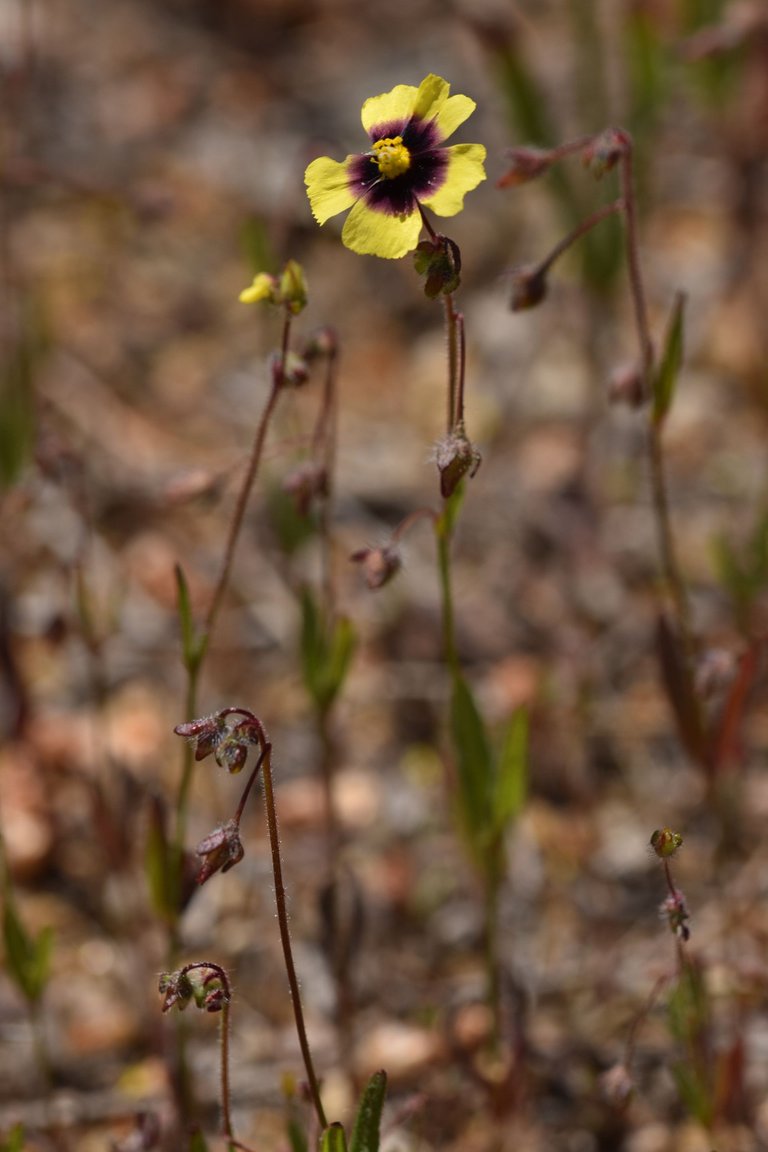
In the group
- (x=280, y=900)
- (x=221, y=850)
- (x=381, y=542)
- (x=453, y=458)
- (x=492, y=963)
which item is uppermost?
(x=381, y=542)

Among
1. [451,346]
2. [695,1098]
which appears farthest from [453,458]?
[695,1098]

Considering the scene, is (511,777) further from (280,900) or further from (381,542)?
(280,900)

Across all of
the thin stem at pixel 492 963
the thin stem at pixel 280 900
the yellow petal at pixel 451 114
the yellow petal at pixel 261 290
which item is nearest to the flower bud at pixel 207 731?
the thin stem at pixel 280 900

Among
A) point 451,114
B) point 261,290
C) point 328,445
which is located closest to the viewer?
point 451,114

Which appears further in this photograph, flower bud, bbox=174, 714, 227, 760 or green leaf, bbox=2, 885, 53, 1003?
green leaf, bbox=2, 885, 53, 1003

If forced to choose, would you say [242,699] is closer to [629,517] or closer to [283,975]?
[283,975]

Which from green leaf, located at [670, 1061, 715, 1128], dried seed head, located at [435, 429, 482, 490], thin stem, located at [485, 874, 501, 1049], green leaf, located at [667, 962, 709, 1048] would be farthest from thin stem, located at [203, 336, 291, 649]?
green leaf, located at [670, 1061, 715, 1128]

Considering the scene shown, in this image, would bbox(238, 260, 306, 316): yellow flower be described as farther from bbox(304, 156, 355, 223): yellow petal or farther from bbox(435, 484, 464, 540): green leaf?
bbox(435, 484, 464, 540): green leaf

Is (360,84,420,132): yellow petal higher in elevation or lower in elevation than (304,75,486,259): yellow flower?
higher
